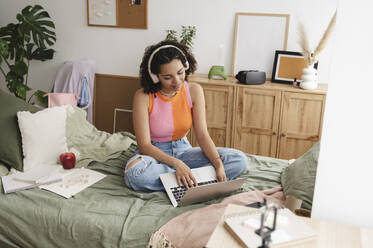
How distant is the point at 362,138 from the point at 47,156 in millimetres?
1684

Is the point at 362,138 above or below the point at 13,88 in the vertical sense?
above

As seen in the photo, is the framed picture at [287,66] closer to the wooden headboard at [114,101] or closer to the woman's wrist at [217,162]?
the wooden headboard at [114,101]

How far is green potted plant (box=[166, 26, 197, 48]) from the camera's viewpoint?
3244 millimetres

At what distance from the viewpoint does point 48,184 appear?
1839 mm

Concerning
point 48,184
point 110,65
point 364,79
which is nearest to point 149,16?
point 110,65

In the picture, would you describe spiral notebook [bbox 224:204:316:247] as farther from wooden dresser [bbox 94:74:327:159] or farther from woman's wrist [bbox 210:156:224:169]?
wooden dresser [bbox 94:74:327:159]

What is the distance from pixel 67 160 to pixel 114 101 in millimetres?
1805

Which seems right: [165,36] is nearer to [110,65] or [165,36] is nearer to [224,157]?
[110,65]

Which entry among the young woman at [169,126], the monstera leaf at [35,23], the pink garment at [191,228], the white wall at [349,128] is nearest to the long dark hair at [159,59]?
the young woman at [169,126]

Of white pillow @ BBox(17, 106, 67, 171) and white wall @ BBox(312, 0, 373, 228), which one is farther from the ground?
white wall @ BBox(312, 0, 373, 228)

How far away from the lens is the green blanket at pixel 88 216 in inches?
60.2

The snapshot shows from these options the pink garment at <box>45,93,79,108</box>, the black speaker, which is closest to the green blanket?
the black speaker

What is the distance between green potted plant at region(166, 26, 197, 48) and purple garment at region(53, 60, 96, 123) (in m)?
0.87

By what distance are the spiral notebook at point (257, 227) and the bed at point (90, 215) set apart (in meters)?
0.63
